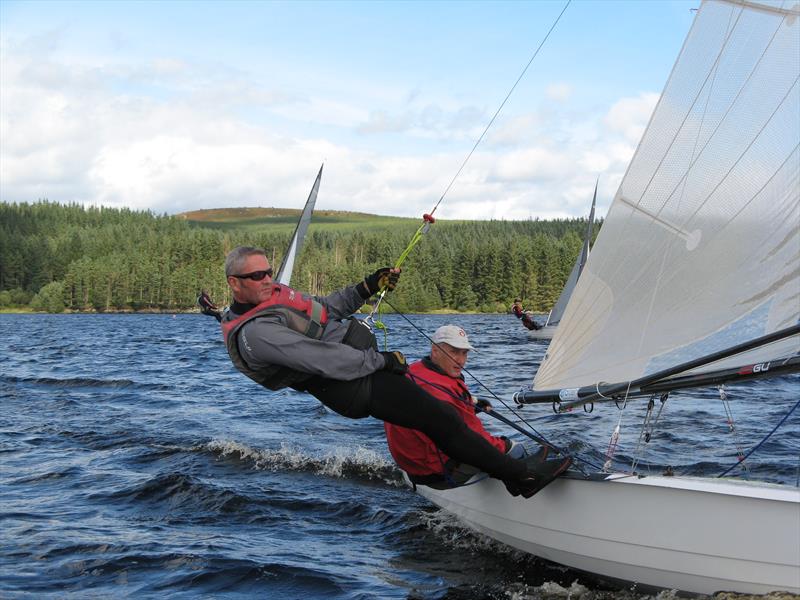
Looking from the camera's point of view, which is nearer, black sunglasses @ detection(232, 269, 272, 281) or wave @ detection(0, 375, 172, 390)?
black sunglasses @ detection(232, 269, 272, 281)

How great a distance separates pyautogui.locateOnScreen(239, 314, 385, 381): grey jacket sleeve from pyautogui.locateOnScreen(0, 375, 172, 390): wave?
466 inches

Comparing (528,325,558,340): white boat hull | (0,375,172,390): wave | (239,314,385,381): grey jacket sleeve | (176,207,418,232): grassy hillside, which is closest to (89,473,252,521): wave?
(239,314,385,381): grey jacket sleeve

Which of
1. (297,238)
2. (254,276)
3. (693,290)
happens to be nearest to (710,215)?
(693,290)

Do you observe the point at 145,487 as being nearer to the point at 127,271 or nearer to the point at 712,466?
the point at 712,466

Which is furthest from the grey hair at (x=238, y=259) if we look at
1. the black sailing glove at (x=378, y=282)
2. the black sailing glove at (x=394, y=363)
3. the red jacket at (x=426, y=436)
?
the red jacket at (x=426, y=436)

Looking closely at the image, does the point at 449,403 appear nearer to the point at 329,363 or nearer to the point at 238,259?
the point at 329,363

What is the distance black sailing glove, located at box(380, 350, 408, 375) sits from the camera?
194 inches

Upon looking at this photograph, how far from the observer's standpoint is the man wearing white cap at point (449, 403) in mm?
5617

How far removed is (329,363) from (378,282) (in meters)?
1.27

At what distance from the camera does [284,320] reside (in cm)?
483

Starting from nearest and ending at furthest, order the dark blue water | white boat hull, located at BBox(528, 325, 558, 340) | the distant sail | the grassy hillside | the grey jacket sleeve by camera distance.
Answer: the grey jacket sleeve < the dark blue water < the distant sail < white boat hull, located at BBox(528, 325, 558, 340) < the grassy hillside

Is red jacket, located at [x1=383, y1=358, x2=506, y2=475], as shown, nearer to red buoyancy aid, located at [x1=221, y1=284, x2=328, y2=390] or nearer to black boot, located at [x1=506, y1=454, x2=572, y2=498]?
black boot, located at [x1=506, y1=454, x2=572, y2=498]

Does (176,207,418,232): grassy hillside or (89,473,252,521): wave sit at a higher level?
(176,207,418,232): grassy hillside

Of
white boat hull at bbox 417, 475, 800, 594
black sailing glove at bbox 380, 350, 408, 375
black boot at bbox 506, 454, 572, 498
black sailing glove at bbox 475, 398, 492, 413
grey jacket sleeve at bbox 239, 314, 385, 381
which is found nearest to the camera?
white boat hull at bbox 417, 475, 800, 594
